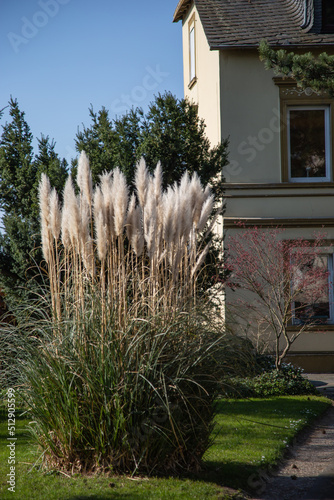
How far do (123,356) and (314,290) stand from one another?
778 cm

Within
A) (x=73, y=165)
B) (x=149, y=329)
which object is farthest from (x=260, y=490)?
(x=73, y=165)

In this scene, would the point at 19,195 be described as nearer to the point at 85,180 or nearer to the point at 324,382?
the point at 85,180

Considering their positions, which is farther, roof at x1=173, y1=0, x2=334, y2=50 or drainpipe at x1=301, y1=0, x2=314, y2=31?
drainpipe at x1=301, y1=0, x2=314, y2=31

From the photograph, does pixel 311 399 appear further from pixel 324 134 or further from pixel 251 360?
pixel 324 134

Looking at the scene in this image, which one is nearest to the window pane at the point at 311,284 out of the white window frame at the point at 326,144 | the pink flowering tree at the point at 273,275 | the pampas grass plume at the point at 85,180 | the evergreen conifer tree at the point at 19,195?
the pink flowering tree at the point at 273,275

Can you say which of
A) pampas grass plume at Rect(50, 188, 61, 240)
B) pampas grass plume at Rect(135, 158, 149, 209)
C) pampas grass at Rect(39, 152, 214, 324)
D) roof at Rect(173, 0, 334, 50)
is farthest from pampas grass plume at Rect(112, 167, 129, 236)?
roof at Rect(173, 0, 334, 50)

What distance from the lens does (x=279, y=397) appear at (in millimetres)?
9562

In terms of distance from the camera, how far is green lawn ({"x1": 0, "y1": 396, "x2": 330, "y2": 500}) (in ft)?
14.1

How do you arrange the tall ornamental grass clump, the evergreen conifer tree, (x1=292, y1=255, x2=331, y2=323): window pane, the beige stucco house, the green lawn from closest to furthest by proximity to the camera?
the green lawn < the tall ornamental grass clump < the evergreen conifer tree < (x1=292, y1=255, x2=331, y2=323): window pane < the beige stucco house

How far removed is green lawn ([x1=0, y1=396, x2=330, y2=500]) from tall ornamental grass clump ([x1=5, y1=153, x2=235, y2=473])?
17cm

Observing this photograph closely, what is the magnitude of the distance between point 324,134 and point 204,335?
1078 centimetres

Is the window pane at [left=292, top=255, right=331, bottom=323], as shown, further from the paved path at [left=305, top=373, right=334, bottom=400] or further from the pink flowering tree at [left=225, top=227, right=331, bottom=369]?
the paved path at [left=305, top=373, right=334, bottom=400]

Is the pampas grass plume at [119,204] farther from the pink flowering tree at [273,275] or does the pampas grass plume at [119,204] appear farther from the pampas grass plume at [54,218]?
the pink flowering tree at [273,275]

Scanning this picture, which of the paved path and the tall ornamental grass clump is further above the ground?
the tall ornamental grass clump
